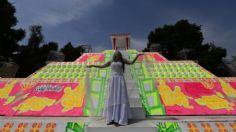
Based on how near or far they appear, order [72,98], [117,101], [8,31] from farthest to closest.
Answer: [8,31], [72,98], [117,101]

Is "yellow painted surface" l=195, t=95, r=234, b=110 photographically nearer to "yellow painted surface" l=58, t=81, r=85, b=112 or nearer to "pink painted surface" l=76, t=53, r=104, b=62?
"yellow painted surface" l=58, t=81, r=85, b=112

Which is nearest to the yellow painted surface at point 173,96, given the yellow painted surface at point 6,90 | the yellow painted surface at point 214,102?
the yellow painted surface at point 214,102

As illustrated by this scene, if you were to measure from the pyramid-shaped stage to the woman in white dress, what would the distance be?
0.71m

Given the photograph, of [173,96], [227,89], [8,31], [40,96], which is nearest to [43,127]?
[40,96]

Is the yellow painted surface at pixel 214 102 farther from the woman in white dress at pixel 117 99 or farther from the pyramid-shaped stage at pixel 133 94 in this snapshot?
the woman in white dress at pixel 117 99

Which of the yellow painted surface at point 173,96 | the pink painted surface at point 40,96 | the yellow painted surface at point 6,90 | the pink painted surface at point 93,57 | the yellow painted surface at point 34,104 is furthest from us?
the pink painted surface at point 93,57

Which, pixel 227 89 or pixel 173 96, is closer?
pixel 173 96

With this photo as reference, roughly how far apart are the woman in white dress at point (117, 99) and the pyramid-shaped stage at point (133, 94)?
0.71 meters

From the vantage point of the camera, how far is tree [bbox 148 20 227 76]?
26095 mm

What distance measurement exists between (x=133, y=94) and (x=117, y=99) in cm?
147

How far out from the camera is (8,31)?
2189cm

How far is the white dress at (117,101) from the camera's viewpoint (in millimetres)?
5297

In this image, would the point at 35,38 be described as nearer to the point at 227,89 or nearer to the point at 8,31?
the point at 8,31

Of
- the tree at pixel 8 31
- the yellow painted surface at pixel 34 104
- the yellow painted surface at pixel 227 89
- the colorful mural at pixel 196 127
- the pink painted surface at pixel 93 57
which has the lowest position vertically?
the colorful mural at pixel 196 127
